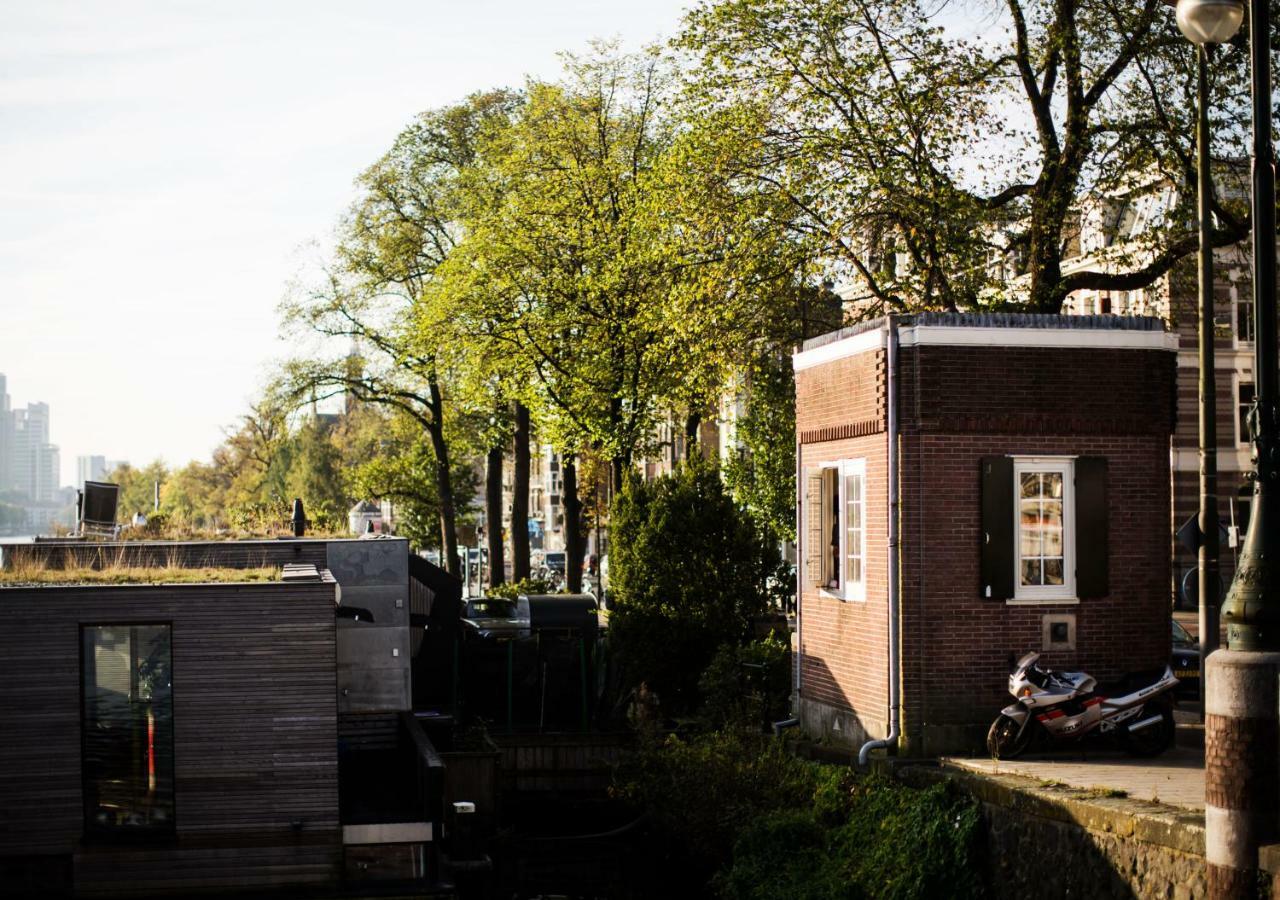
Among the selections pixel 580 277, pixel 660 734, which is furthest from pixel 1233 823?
pixel 580 277

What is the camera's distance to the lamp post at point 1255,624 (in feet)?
37.1

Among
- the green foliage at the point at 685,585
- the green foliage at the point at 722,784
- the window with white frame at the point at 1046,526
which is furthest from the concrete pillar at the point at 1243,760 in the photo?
the green foliage at the point at 685,585

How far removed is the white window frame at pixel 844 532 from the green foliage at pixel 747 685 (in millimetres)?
3376

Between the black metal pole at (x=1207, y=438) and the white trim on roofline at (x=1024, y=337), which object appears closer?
the white trim on roofline at (x=1024, y=337)

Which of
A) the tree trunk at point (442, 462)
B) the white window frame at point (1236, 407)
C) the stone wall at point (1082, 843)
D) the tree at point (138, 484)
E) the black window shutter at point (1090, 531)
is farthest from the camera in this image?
the tree at point (138, 484)

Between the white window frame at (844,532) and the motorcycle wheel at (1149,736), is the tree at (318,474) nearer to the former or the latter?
the white window frame at (844,532)

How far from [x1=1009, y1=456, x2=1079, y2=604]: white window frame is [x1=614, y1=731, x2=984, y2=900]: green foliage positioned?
8.79 ft

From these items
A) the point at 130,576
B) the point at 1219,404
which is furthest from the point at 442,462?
the point at 130,576

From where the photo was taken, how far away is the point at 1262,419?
11297 mm

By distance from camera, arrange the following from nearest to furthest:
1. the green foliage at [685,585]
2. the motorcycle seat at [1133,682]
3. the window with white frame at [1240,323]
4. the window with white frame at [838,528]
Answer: the motorcycle seat at [1133,682] < the window with white frame at [838,528] < the green foliage at [685,585] < the window with white frame at [1240,323]

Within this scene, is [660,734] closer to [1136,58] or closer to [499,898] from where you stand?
[499,898]

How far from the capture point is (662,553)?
27.8m

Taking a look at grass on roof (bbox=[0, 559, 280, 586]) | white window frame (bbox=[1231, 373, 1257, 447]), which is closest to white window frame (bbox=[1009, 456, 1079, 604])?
grass on roof (bbox=[0, 559, 280, 586])

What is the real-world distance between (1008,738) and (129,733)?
952 centimetres
